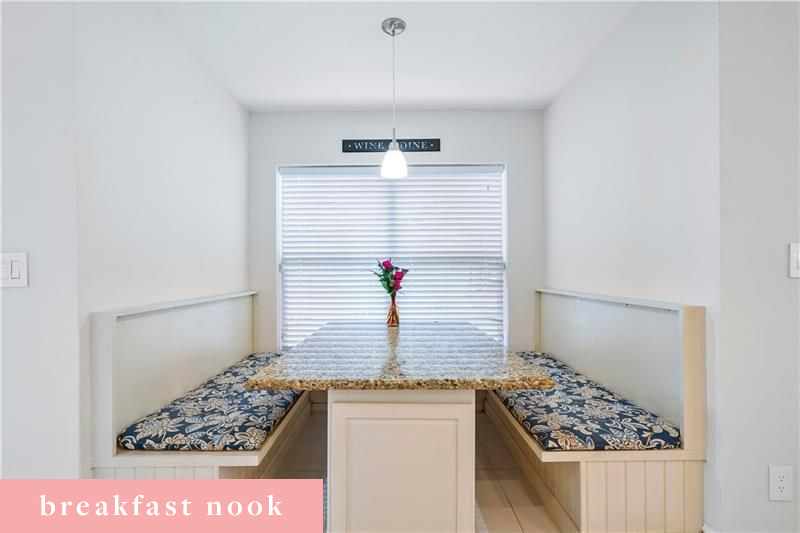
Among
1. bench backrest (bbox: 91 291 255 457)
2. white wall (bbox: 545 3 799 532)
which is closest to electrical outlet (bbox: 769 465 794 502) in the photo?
white wall (bbox: 545 3 799 532)

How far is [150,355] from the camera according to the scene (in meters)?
1.83

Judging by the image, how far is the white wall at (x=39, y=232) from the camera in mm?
1488

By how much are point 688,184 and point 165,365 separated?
2.44 m

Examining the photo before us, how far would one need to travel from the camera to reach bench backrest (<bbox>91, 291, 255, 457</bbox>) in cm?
156

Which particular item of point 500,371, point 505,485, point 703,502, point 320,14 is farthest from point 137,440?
point 703,502

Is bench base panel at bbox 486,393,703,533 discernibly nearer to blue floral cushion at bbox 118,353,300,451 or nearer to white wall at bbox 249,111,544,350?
blue floral cushion at bbox 118,353,300,451

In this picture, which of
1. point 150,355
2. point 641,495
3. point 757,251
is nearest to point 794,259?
point 757,251

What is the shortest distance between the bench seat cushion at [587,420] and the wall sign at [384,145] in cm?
194

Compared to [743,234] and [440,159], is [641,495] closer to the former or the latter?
[743,234]

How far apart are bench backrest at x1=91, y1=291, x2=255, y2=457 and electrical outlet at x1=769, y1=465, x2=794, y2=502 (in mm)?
2525

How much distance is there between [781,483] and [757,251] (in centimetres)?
89

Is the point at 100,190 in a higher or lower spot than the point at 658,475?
higher

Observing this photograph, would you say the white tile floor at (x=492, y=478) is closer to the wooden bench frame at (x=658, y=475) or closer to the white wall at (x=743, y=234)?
the wooden bench frame at (x=658, y=475)

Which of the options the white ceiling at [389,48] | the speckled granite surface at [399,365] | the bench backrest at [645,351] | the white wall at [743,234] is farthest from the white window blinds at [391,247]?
the white wall at [743,234]
